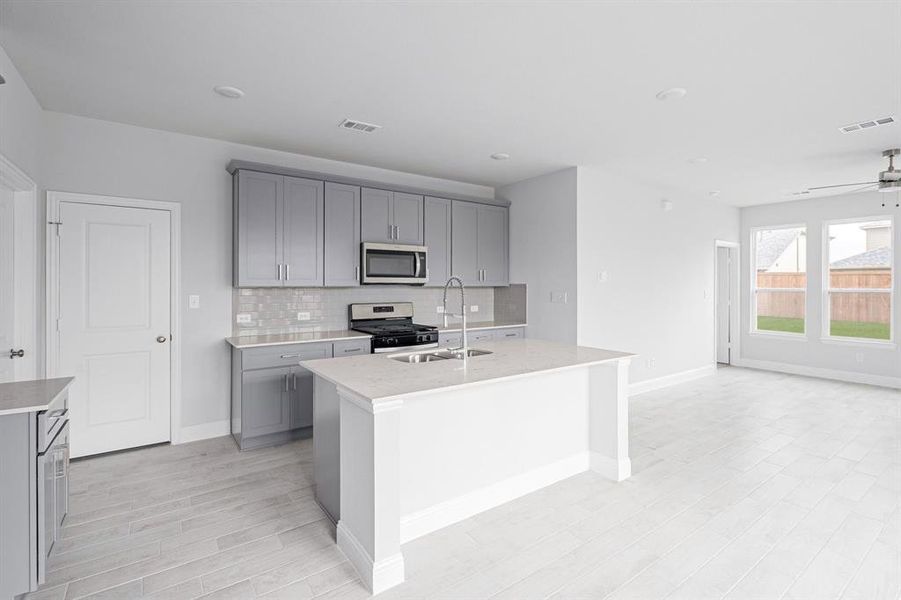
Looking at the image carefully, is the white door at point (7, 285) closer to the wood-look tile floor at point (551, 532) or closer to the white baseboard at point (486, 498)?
the wood-look tile floor at point (551, 532)

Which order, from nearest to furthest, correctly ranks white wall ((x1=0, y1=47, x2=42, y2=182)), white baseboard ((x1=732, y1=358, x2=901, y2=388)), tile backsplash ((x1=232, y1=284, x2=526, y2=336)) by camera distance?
white wall ((x1=0, y1=47, x2=42, y2=182)) → tile backsplash ((x1=232, y1=284, x2=526, y2=336)) → white baseboard ((x1=732, y1=358, x2=901, y2=388))

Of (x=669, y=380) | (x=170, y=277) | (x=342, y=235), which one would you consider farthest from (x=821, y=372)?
(x=170, y=277)

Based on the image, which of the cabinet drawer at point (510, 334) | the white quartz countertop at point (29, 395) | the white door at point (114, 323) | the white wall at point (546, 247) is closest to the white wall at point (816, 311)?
the white wall at point (546, 247)

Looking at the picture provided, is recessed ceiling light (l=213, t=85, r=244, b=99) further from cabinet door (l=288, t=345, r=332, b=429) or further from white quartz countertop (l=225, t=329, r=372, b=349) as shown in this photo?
cabinet door (l=288, t=345, r=332, b=429)

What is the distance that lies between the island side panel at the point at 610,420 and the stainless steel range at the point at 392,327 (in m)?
1.78

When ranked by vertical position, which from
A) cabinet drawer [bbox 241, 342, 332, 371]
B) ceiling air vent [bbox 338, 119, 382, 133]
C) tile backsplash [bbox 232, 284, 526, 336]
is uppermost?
ceiling air vent [bbox 338, 119, 382, 133]

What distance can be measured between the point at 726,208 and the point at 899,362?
9.80 ft

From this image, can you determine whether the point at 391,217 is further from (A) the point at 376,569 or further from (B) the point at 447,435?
(A) the point at 376,569

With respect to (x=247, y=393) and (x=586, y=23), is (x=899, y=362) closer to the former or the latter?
(x=586, y=23)

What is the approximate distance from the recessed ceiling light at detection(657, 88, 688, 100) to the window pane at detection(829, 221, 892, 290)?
Result: 5.16m

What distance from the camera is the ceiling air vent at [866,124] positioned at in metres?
3.50

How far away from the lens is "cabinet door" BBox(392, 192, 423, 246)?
480cm

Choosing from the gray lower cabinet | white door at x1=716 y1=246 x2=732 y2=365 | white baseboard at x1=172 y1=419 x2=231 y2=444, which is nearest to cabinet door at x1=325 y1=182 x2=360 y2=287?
the gray lower cabinet

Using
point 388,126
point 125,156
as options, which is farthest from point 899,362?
point 125,156
